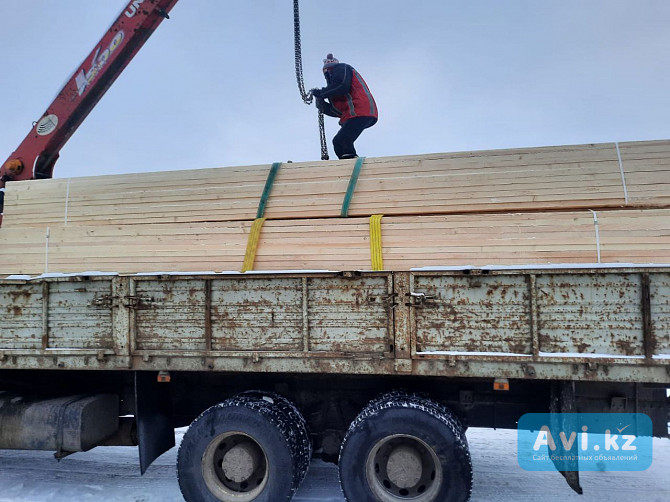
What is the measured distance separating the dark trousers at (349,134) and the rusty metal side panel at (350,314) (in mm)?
2864

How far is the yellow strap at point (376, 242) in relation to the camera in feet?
15.3

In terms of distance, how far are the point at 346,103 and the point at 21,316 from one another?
4.46 metres

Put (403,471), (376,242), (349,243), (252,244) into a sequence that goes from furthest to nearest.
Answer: (252,244), (349,243), (376,242), (403,471)

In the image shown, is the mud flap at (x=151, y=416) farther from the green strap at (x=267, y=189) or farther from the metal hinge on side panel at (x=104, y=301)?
the green strap at (x=267, y=189)

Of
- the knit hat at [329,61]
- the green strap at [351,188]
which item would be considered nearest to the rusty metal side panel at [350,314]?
the green strap at [351,188]

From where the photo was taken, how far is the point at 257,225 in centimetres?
514

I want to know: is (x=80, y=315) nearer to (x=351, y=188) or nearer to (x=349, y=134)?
(x=351, y=188)

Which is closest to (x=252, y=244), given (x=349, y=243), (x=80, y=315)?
(x=349, y=243)

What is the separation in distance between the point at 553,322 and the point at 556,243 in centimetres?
102

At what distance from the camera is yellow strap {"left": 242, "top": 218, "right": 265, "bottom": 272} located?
4.97 m

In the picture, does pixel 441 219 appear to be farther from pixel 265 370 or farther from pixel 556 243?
pixel 265 370

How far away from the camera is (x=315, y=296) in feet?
13.3

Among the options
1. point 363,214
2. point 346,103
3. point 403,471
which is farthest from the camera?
point 346,103

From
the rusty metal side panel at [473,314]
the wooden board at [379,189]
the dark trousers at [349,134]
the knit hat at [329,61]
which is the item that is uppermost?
the knit hat at [329,61]
